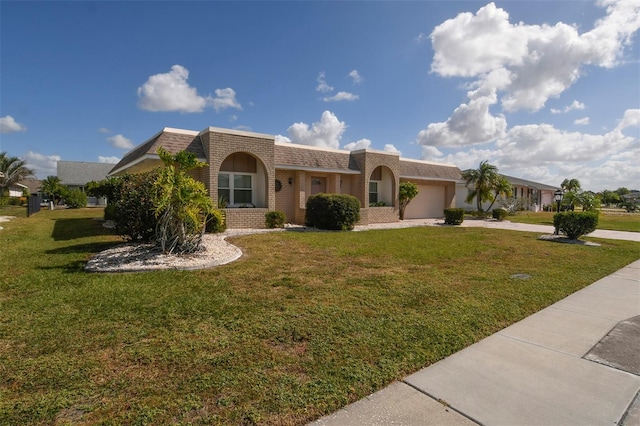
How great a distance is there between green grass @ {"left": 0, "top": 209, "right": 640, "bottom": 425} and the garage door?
16.7 m

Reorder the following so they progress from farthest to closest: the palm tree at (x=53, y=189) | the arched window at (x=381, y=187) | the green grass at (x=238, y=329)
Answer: the palm tree at (x=53, y=189) < the arched window at (x=381, y=187) < the green grass at (x=238, y=329)

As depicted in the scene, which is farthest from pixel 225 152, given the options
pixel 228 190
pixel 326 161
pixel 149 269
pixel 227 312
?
pixel 227 312

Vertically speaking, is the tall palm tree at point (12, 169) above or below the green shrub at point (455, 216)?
above

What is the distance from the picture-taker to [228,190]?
1548 centimetres

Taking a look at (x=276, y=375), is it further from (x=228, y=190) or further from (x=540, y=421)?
(x=228, y=190)

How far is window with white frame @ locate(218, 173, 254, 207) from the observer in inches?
603

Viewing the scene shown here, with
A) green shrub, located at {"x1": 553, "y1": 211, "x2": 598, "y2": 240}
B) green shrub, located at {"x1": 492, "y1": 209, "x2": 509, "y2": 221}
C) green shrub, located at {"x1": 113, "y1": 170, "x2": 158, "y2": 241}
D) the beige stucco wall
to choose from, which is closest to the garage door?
green shrub, located at {"x1": 492, "y1": 209, "x2": 509, "y2": 221}

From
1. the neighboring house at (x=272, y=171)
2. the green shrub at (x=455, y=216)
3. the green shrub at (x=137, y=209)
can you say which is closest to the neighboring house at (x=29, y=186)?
the neighboring house at (x=272, y=171)

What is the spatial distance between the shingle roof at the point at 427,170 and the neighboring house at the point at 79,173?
138 feet

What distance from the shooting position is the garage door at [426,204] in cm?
2514

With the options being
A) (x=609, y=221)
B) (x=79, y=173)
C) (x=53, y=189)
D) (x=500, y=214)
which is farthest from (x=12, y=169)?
(x=609, y=221)

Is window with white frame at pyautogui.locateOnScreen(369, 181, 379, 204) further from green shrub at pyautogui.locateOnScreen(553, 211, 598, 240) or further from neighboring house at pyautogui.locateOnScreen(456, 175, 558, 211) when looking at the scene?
neighboring house at pyautogui.locateOnScreen(456, 175, 558, 211)

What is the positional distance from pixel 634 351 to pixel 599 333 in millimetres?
483

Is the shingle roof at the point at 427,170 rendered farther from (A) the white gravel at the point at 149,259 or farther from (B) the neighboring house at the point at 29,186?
(B) the neighboring house at the point at 29,186
